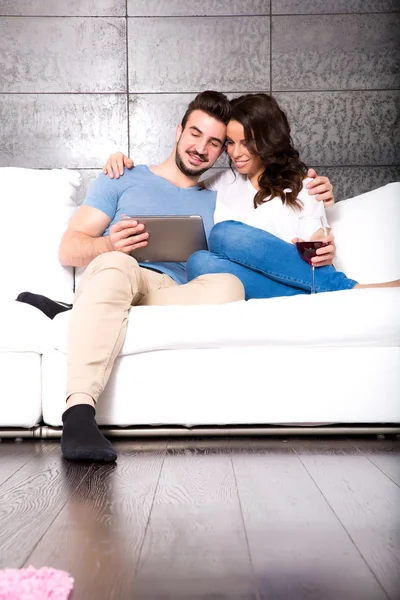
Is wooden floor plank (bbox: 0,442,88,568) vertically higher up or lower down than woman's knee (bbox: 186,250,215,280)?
lower down

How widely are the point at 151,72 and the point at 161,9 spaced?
0.35 meters

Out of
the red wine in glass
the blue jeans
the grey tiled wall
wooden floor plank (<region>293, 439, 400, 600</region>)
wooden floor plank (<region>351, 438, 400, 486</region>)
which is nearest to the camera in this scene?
wooden floor plank (<region>293, 439, 400, 600</region>)

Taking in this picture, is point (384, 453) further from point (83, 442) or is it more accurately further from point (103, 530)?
point (103, 530)

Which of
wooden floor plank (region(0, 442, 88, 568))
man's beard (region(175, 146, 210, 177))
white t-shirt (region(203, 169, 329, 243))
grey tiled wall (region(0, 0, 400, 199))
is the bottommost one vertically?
wooden floor plank (region(0, 442, 88, 568))

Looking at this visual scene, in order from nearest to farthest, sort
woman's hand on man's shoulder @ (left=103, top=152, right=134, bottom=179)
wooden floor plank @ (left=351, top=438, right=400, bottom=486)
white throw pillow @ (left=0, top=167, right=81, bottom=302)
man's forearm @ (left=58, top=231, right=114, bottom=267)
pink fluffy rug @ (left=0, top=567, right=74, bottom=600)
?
pink fluffy rug @ (left=0, top=567, right=74, bottom=600)
wooden floor plank @ (left=351, top=438, right=400, bottom=486)
man's forearm @ (left=58, top=231, right=114, bottom=267)
white throw pillow @ (left=0, top=167, right=81, bottom=302)
woman's hand on man's shoulder @ (left=103, top=152, right=134, bottom=179)

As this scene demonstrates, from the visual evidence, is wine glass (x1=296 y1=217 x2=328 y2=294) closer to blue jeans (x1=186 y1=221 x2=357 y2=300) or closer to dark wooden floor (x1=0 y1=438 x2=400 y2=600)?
blue jeans (x1=186 y1=221 x2=357 y2=300)

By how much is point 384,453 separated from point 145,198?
154 cm

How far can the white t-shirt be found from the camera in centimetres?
289

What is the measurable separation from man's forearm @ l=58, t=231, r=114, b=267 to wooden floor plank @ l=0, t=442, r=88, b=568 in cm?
99

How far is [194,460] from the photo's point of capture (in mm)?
1996

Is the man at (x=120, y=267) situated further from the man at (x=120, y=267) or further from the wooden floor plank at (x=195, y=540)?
the wooden floor plank at (x=195, y=540)

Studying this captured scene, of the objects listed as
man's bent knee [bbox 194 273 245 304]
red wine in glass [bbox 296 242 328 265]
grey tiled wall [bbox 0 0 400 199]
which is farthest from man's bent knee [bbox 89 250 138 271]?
grey tiled wall [bbox 0 0 400 199]

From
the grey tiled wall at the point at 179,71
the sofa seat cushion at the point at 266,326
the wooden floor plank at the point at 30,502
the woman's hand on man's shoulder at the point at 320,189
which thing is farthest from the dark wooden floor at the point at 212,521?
the grey tiled wall at the point at 179,71

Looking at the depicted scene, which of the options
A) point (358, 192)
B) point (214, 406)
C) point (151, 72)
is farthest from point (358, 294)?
point (151, 72)
